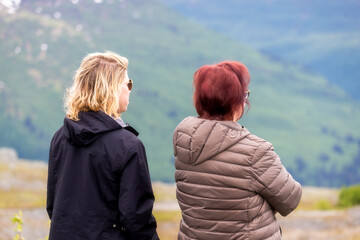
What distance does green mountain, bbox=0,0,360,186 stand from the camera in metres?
86.3

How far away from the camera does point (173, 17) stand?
125062mm

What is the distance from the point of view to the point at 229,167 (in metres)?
2.63

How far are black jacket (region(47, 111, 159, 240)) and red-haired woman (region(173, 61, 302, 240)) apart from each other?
1.02 ft

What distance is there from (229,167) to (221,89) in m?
0.45

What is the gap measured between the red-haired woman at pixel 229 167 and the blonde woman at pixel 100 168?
1.02 ft

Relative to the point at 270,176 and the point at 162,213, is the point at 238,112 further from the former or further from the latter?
the point at 162,213

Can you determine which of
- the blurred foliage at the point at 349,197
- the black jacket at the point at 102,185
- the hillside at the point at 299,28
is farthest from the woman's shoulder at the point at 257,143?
the hillside at the point at 299,28

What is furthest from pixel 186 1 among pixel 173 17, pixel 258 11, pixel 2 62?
pixel 2 62

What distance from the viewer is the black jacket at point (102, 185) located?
8.36 feet

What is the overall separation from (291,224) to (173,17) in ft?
348

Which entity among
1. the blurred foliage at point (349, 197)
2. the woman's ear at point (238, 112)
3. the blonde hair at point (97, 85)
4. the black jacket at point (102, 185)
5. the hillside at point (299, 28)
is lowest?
the blurred foliage at point (349, 197)

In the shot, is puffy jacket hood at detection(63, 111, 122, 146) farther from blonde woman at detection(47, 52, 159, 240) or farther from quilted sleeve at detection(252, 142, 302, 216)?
quilted sleeve at detection(252, 142, 302, 216)

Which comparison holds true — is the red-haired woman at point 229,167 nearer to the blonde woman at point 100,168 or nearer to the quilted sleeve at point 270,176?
the quilted sleeve at point 270,176

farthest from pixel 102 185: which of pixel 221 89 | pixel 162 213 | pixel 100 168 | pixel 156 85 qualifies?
pixel 156 85
